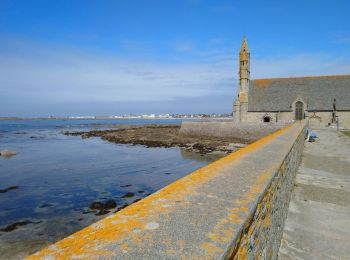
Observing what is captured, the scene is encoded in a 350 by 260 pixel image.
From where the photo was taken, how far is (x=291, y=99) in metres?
38.0

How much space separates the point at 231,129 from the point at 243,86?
11.1 m

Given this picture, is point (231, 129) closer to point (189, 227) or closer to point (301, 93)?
point (301, 93)

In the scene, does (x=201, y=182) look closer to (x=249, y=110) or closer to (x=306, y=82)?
(x=249, y=110)

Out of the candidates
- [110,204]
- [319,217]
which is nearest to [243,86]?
[110,204]

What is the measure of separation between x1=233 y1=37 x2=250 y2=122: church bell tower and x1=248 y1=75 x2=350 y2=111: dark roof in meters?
1.10

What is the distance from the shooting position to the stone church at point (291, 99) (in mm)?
35562

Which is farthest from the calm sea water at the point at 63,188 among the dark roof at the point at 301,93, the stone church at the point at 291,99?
the dark roof at the point at 301,93

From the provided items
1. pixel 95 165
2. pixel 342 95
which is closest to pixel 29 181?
pixel 95 165

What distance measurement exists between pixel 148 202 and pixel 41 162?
17.9 m

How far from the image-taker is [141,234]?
1.52 metres

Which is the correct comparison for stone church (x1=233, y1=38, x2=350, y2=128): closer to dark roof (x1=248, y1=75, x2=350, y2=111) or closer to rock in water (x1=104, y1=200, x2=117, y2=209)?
dark roof (x1=248, y1=75, x2=350, y2=111)

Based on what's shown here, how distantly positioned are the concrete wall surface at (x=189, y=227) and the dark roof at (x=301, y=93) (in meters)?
38.2

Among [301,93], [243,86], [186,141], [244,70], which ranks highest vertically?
[244,70]

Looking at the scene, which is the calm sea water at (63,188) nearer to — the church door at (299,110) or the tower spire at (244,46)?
the church door at (299,110)
